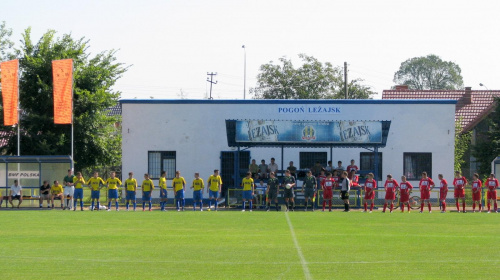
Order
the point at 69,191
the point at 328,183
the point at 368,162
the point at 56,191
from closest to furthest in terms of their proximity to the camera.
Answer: the point at 328,183 < the point at 69,191 < the point at 56,191 < the point at 368,162

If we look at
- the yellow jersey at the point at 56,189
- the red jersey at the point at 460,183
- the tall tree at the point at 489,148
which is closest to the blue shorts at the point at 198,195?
the yellow jersey at the point at 56,189

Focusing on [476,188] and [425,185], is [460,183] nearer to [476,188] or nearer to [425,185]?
[476,188]

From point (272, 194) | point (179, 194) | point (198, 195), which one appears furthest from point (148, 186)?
point (272, 194)

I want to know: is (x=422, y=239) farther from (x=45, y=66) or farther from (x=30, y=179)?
(x=45, y=66)

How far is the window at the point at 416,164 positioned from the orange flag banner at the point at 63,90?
16.2 m

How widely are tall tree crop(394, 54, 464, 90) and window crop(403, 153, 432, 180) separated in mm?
75165

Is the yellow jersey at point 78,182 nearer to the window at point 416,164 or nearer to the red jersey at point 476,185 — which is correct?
the red jersey at point 476,185

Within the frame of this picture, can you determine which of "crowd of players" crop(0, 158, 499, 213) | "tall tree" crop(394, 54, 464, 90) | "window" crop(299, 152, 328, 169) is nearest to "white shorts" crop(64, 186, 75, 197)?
"crowd of players" crop(0, 158, 499, 213)

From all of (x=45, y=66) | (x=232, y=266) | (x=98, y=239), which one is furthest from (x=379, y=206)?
(x=232, y=266)

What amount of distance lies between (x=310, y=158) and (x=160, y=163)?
7.38m

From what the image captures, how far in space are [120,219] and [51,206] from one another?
33.5 feet

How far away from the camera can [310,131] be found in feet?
120

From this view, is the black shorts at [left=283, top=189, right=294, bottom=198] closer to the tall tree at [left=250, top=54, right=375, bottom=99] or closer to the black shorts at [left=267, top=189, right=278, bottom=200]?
the black shorts at [left=267, top=189, right=278, bottom=200]

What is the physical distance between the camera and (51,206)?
3450 cm
